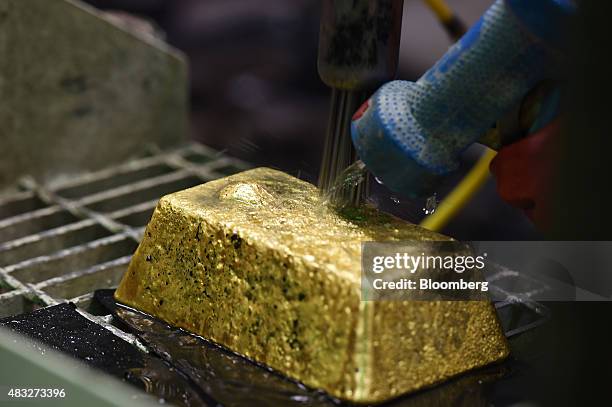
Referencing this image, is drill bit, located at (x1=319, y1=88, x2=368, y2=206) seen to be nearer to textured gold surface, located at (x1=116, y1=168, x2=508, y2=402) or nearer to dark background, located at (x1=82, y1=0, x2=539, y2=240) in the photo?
textured gold surface, located at (x1=116, y1=168, x2=508, y2=402)

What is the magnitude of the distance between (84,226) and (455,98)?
3.09 feet

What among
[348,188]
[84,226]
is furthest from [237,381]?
[84,226]

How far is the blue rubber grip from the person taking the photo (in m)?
1.00

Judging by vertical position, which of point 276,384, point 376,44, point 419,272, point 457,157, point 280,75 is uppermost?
point 280,75

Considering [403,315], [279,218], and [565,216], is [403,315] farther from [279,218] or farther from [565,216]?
[565,216]

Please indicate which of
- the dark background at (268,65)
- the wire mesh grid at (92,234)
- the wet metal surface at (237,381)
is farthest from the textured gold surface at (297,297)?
the dark background at (268,65)

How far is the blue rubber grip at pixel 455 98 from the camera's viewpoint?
3.27ft

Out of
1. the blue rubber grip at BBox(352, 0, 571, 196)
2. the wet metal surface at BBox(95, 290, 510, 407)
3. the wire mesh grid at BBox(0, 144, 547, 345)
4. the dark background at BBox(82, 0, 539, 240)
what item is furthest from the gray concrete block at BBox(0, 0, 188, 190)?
the blue rubber grip at BBox(352, 0, 571, 196)

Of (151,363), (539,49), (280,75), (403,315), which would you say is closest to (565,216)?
(539,49)

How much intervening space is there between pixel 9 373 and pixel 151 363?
17 centimetres

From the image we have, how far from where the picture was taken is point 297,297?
1.15 m

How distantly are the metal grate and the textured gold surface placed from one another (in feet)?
0.39

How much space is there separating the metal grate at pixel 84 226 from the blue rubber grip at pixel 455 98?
0.43 meters

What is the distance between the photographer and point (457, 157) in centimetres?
111
